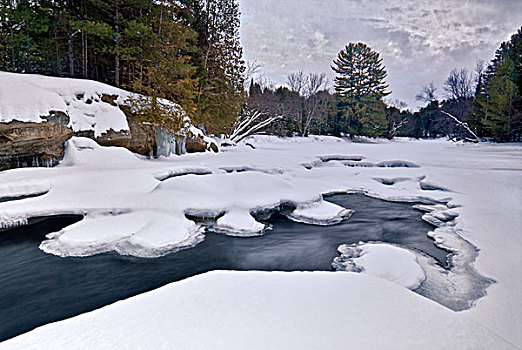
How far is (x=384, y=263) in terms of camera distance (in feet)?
10.5

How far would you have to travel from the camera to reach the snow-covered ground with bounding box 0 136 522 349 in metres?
1.52

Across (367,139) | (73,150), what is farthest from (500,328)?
(367,139)

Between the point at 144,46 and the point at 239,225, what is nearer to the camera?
the point at 239,225

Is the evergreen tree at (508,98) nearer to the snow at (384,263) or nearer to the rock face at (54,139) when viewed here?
the snow at (384,263)

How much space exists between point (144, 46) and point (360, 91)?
29.2 meters

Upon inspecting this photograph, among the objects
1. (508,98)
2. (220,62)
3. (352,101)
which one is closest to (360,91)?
(352,101)

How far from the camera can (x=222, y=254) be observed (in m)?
3.80

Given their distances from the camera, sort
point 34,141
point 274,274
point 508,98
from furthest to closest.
→ 1. point 508,98
2. point 34,141
3. point 274,274

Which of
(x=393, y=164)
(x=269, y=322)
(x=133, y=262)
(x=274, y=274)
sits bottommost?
(x=133, y=262)

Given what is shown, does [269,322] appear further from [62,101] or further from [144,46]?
[144,46]

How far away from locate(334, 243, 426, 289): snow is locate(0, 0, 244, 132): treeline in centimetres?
901

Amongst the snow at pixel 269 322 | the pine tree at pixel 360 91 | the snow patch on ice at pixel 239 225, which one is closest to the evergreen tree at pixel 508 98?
the pine tree at pixel 360 91

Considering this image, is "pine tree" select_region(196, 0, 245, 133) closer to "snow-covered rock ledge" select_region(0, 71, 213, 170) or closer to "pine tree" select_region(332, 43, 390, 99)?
"snow-covered rock ledge" select_region(0, 71, 213, 170)

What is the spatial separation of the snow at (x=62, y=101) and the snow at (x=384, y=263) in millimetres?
7903
